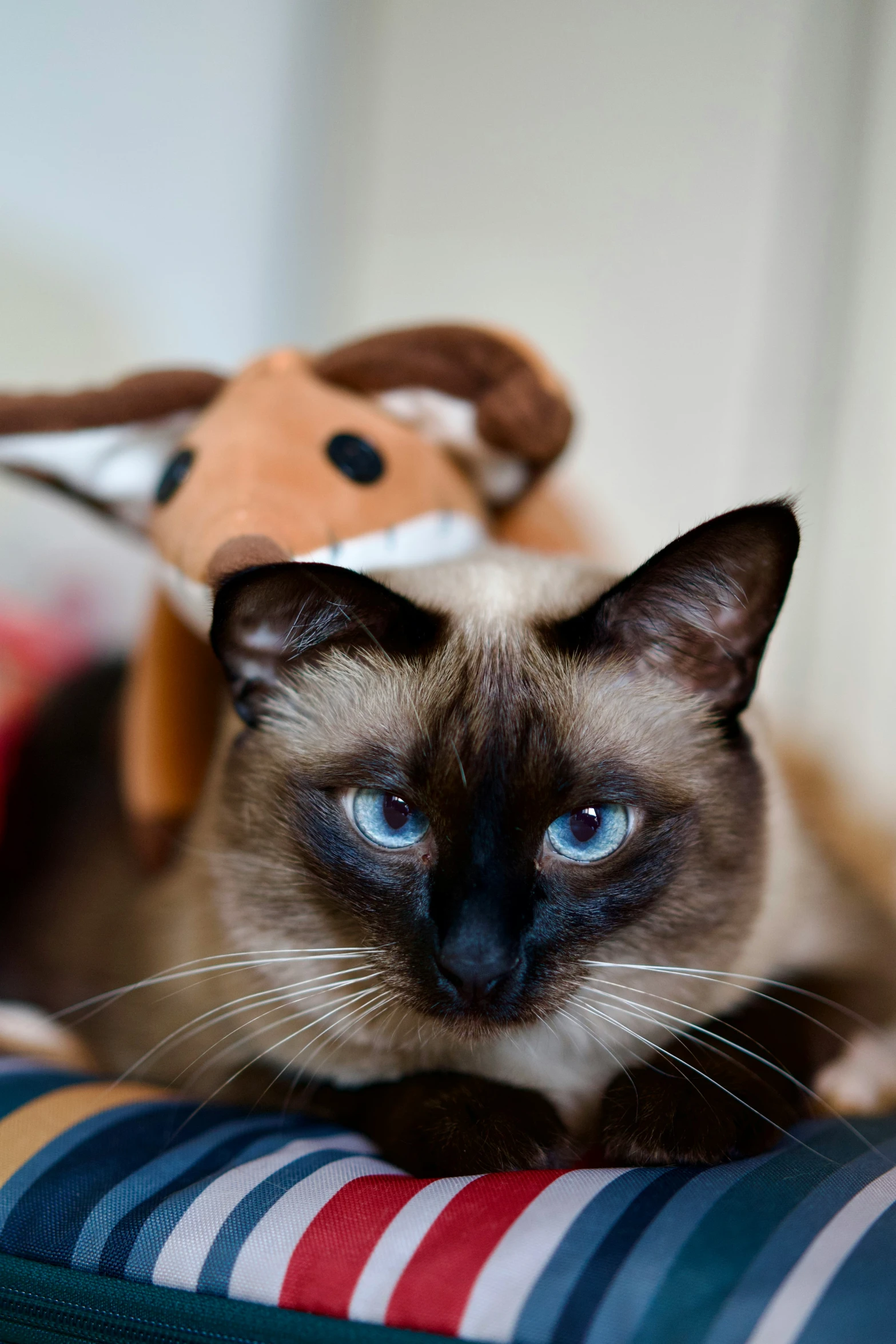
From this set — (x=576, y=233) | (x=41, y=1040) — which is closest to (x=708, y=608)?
(x=41, y=1040)

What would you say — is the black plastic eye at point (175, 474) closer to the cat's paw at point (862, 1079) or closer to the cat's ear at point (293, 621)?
the cat's ear at point (293, 621)

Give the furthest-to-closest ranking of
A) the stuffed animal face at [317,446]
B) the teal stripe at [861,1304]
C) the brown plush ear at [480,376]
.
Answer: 1. the brown plush ear at [480,376]
2. the stuffed animal face at [317,446]
3. the teal stripe at [861,1304]

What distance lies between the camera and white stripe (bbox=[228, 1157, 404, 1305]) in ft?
2.45

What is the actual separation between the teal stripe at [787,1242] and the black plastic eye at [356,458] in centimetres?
87

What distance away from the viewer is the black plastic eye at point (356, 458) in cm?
121

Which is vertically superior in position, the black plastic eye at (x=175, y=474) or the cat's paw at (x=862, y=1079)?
the black plastic eye at (x=175, y=474)

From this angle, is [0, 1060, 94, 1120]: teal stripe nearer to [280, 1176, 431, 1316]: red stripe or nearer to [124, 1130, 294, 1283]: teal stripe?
[124, 1130, 294, 1283]: teal stripe

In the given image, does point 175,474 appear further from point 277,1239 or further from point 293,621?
point 277,1239

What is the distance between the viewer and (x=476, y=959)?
2.68ft

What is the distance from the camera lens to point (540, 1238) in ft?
2.39

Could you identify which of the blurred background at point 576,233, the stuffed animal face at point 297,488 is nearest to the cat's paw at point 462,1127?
the stuffed animal face at point 297,488

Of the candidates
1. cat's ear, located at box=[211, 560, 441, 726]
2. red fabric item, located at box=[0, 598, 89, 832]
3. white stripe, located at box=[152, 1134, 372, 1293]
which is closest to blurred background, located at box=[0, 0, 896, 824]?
red fabric item, located at box=[0, 598, 89, 832]

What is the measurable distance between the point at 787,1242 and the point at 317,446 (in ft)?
3.13

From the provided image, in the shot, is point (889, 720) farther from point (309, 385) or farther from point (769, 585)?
point (309, 385)
